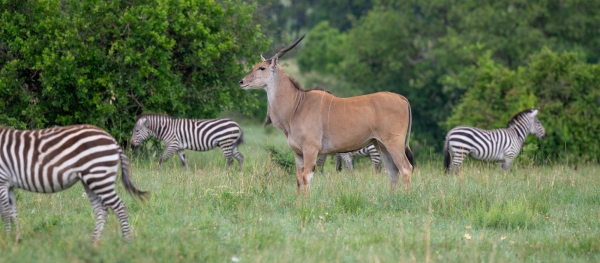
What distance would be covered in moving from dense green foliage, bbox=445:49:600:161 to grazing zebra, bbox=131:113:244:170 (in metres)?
9.16

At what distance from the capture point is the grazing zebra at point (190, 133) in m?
13.9

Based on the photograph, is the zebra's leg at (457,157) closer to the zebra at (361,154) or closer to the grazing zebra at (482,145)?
the grazing zebra at (482,145)

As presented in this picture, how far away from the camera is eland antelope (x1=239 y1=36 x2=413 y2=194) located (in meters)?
10.1

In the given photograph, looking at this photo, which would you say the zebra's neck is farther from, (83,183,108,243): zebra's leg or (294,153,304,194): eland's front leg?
(83,183,108,243): zebra's leg

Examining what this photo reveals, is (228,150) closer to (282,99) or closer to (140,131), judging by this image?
(140,131)

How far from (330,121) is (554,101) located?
1276cm

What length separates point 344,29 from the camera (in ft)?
152

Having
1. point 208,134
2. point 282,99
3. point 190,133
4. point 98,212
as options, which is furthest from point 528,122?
point 98,212

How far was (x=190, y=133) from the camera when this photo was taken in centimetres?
1395

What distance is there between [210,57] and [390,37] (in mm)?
18815

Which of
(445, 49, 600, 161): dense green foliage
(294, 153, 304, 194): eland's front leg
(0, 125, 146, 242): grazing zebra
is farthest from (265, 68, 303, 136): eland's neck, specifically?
(445, 49, 600, 161): dense green foliage

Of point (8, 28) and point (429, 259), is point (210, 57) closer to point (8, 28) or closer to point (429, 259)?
point (8, 28)

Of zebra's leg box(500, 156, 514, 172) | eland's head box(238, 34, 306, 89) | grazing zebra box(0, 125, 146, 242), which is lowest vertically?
zebra's leg box(500, 156, 514, 172)

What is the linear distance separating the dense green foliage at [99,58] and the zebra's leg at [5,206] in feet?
21.8
